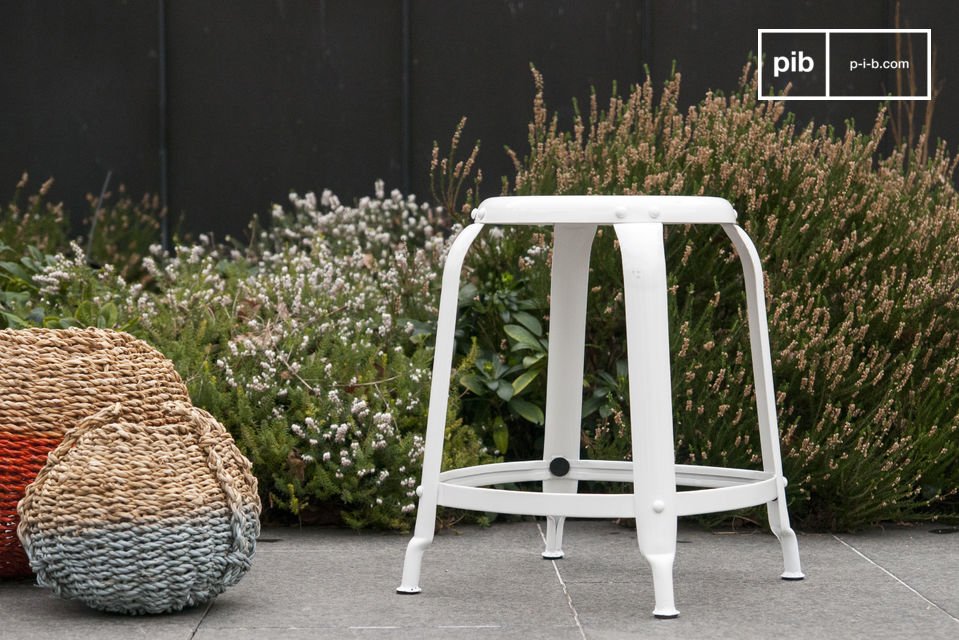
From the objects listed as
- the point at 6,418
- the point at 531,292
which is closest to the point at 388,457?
the point at 531,292

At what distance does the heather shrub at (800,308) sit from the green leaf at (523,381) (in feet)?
0.27

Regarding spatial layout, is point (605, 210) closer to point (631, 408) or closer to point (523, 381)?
point (631, 408)

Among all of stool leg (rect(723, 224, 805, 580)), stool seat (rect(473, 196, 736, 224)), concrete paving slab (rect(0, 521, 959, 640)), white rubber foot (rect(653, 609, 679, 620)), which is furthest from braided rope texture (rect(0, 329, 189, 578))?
stool leg (rect(723, 224, 805, 580))

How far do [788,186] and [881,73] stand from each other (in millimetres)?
3446

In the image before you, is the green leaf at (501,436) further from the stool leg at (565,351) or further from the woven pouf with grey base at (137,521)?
the woven pouf with grey base at (137,521)

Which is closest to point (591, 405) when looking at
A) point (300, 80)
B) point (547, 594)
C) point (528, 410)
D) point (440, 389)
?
point (528, 410)

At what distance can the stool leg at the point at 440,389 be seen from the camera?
3.49m

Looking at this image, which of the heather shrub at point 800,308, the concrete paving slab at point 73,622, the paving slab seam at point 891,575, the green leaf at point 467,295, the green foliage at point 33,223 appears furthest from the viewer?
the green foliage at point 33,223

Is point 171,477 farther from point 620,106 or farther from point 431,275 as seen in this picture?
point 620,106

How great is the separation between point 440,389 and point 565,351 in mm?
635

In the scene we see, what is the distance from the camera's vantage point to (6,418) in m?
3.64

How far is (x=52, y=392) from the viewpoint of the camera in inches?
145

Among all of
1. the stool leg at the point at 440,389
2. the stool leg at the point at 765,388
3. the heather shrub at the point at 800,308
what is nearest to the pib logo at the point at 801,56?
the heather shrub at the point at 800,308

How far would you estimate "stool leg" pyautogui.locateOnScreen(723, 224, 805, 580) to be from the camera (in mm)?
3658
